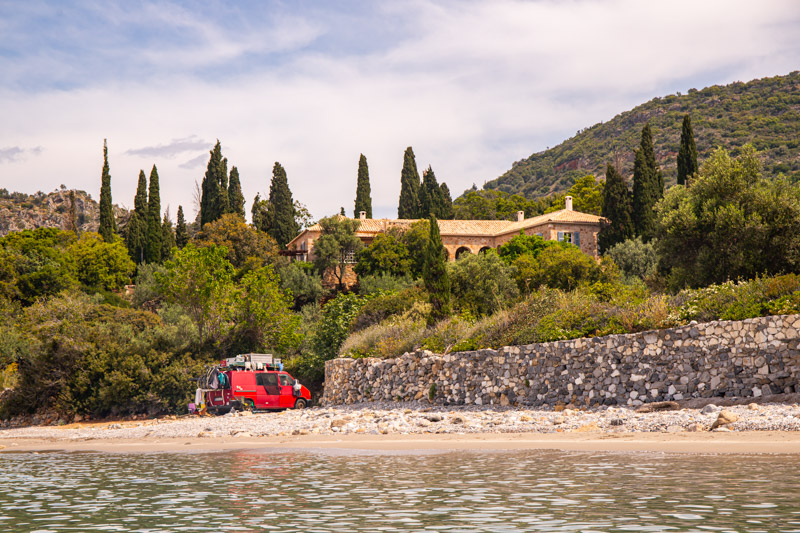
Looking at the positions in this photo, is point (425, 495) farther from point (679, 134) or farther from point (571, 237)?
point (679, 134)

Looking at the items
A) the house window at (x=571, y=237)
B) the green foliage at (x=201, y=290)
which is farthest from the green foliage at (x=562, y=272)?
the house window at (x=571, y=237)

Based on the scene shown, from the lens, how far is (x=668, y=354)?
699 inches

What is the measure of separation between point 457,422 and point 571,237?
177 ft

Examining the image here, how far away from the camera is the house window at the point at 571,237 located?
226 feet

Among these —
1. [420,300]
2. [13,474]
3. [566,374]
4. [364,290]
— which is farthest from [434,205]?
[13,474]

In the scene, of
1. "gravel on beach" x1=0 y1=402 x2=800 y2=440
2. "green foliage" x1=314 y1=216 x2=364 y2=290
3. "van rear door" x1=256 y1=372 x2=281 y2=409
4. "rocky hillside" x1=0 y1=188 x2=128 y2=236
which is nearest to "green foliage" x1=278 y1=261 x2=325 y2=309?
"green foliage" x1=314 y1=216 x2=364 y2=290

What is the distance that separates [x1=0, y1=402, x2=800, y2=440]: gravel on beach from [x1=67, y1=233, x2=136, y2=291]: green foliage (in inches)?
1557

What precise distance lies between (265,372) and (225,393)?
1610 mm

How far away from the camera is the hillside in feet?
328

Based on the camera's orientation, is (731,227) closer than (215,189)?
Yes

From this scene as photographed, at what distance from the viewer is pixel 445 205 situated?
273ft

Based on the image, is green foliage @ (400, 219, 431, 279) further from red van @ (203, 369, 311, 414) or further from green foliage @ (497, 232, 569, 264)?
red van @ (203, 369, 311, 414)

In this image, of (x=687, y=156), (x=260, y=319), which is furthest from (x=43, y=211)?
(x=687, y=156)

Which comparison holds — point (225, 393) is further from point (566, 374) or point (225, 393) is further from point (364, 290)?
point (364, 290)
